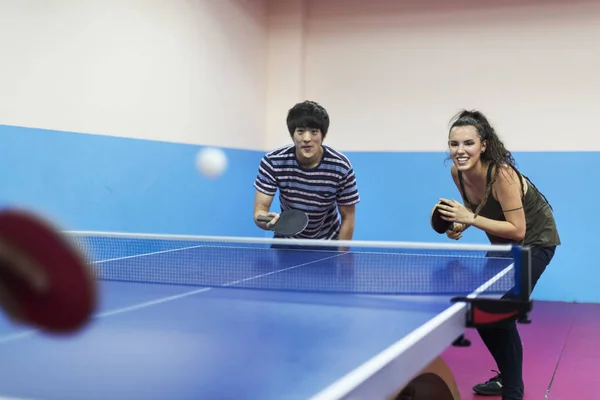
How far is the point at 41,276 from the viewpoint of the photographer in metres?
0.50

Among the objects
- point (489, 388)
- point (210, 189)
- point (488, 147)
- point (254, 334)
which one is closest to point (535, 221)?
point (488, 147)

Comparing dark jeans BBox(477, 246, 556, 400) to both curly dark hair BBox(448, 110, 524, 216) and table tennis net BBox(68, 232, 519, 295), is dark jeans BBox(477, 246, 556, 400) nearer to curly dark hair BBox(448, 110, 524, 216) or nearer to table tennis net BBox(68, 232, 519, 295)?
table tennis net BBox(68, 232, 519, 295)

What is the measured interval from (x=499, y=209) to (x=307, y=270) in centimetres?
79

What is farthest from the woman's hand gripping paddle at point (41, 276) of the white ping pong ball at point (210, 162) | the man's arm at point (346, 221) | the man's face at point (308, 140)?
the white ping pong ball at point (210, 162)

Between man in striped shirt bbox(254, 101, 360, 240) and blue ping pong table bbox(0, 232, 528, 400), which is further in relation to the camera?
man in striped shirt bbox(254, 101, 360, 240)

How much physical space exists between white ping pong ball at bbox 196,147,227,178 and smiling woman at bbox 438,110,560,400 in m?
2.39

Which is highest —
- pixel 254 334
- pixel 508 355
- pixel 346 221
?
pixel 346 221

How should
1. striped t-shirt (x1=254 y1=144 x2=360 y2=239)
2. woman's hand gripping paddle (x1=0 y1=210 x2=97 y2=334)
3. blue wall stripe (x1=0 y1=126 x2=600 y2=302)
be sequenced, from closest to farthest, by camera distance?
1. woman's hand gripping paddle (x1=0 y1=210 x2=97 y2=334)
2. striped t-shirt (x1=254 y1=144 x2=360 y2=239)
3. blue wall stripe (x1=0 y1=126 x2=600 y2=302)

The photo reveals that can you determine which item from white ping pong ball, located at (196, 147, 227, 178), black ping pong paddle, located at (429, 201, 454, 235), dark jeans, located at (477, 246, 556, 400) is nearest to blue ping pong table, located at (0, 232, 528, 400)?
black ping pong paddle, located at (429, 201, 454, 235)

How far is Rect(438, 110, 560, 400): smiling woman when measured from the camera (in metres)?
2.60

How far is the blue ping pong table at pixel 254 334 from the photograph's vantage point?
3.72ft

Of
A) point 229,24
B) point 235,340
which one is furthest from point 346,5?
point 235,340

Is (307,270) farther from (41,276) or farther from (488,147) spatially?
(41,276)

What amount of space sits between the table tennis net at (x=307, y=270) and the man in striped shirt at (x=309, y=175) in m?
0.21
